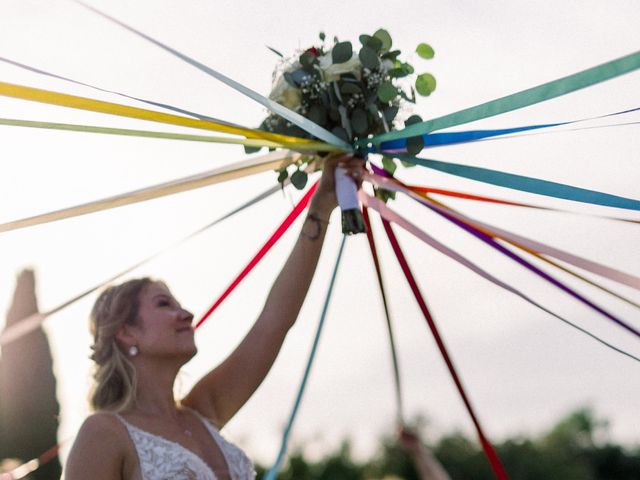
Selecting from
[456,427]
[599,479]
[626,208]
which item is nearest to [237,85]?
[626,208]

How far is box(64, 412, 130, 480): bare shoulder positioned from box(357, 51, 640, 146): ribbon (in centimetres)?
138

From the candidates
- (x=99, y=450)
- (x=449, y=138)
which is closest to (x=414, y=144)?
(x=449, y=138)

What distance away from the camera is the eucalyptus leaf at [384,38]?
460 cm

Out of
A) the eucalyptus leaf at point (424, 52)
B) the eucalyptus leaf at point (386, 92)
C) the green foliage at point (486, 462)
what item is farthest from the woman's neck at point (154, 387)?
the green foliage at point (486, 462)

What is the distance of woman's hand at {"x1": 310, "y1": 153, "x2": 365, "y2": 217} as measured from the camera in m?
4.52

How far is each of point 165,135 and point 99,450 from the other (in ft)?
3.54

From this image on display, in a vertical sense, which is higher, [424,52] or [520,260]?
[424,52]

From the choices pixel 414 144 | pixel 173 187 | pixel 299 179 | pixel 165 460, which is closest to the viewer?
pixel 165 460

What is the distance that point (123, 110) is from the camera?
4000 mm

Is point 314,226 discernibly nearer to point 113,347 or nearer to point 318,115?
point 318,115

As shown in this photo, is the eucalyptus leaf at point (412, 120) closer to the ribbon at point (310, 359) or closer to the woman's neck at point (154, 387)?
the ribbon at point (310, 359)

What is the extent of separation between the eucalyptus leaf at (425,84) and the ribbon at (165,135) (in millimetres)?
460

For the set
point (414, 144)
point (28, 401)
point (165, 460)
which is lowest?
point (28, 401)

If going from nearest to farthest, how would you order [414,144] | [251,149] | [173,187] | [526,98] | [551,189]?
[526,98]
[551,189]
[173,187]
[414,144]
[251,149]
